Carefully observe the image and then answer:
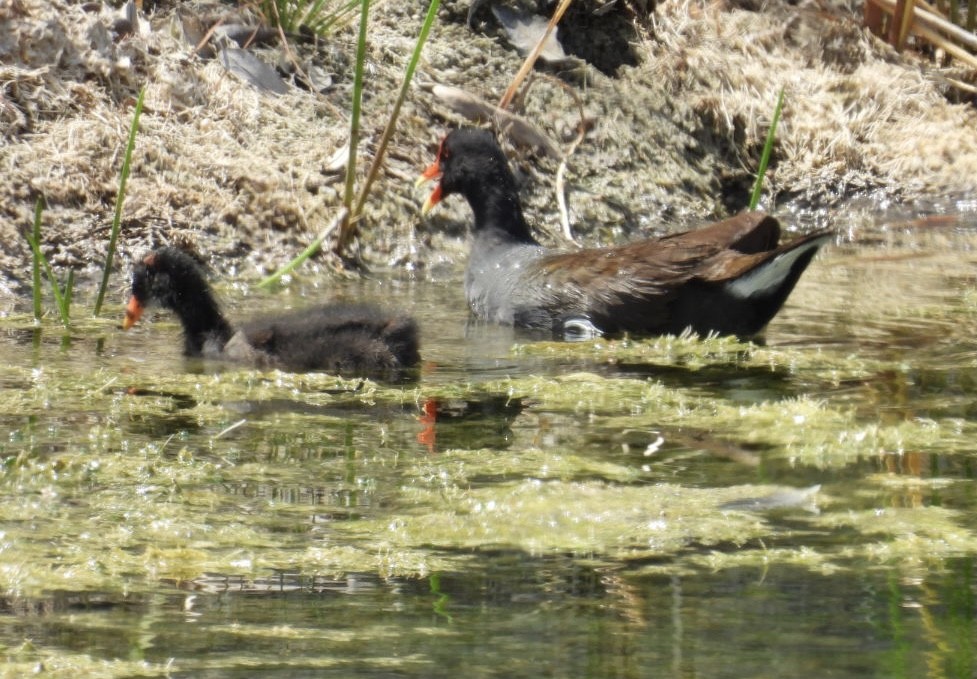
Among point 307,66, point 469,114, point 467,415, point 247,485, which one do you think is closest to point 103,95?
point 307,66

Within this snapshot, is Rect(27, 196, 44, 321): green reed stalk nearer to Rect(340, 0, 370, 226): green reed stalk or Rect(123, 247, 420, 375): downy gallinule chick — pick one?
Rect(123, 247, 420, 375): downy gallinule chick

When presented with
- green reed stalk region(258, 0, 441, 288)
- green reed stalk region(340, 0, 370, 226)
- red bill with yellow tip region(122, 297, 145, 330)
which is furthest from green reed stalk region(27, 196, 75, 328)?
green reed stalk region(340, 0, 370, 226)

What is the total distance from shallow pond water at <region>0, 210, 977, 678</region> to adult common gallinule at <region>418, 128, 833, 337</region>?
452mm

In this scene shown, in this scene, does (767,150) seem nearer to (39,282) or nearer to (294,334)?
(294,334)

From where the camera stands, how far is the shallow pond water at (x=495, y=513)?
9.06 feet

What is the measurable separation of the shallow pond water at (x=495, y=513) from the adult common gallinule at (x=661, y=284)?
452mm

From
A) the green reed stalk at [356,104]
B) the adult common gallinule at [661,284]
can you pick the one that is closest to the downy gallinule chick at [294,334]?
the green reed stalk at [356,104]

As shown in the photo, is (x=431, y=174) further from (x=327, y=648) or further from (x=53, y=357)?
(x=327, y=648)

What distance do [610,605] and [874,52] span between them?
29.2 ft

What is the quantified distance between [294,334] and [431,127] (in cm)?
371

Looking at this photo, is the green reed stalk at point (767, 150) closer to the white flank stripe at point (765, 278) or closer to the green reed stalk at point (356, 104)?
the white flank stripe at point (765, 278)

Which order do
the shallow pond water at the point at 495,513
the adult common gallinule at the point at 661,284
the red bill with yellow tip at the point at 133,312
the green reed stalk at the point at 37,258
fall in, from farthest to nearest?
1. the adult common gallinule at the point at 661,284
2. the red bill with yellow tip at the point at 133,312
3. the green reed stalk at the point at 37,258
4. the shallow pond water at the point at 495,513

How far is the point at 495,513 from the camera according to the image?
146 inches

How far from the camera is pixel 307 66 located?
9.14m
